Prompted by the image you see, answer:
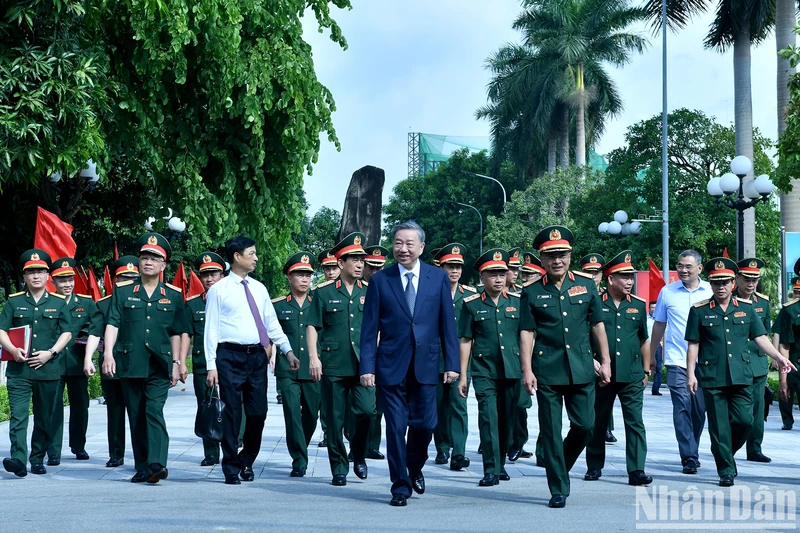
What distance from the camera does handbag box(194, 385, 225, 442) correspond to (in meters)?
9.16

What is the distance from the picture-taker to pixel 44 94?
14438mm

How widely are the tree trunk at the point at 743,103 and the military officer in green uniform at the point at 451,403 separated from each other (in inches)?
813

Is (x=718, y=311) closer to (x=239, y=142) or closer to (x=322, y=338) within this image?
(x=322, y=338)

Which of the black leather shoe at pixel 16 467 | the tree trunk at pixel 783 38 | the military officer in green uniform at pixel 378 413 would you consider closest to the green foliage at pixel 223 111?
the military officer in green uniform at pixel 378 413

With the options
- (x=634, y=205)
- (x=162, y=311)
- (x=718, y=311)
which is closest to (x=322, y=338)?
(x=162, y=311)

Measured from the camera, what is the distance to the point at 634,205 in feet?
142

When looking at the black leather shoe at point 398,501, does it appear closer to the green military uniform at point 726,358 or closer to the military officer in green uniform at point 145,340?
the military officer in green uniform at point 145,340

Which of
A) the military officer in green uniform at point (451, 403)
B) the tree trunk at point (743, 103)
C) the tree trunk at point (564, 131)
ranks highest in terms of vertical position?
the tree trunk at point (564, 131)

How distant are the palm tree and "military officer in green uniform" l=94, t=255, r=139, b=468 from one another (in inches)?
1595

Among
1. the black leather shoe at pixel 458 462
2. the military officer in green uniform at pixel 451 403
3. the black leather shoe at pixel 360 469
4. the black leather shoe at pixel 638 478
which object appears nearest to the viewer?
the black leather shoe at pixel 638 478

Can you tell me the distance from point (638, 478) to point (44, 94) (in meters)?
9.01

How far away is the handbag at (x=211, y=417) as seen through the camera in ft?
30.0

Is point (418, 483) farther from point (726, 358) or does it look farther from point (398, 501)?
point (726, 358)

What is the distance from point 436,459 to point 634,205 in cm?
3348
